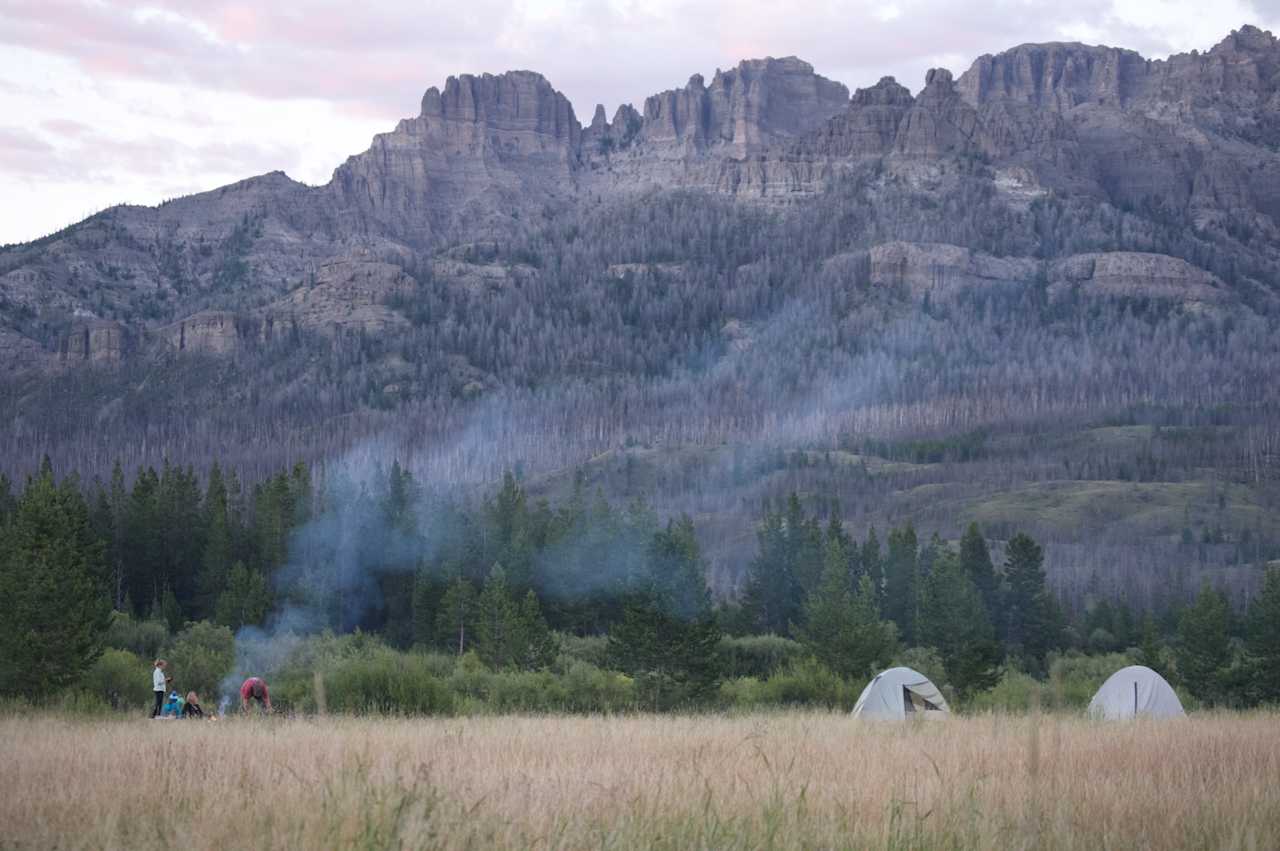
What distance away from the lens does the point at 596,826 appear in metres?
11.6

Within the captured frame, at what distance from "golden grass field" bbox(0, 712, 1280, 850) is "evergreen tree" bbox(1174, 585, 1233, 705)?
37.4 m

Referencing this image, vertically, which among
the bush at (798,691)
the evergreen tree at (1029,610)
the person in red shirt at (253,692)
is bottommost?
the evergreen tree at (1029,610)

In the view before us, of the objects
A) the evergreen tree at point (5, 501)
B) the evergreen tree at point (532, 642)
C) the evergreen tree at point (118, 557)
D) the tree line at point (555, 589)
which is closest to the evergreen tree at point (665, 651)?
the tree line at point (555, 589)

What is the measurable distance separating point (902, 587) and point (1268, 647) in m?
22.1

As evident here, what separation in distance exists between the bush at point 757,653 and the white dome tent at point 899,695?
73.0 feet

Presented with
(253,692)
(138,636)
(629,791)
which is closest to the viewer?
(629,791)

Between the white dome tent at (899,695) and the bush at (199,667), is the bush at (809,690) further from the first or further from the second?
the bush at (199,667)

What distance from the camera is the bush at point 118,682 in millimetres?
36250

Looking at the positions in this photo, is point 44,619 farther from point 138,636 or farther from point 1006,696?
point 1006,696

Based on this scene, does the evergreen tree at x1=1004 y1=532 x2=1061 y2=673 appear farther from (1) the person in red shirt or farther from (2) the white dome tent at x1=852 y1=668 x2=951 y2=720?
(1) the person in red shirt

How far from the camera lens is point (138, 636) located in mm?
51750

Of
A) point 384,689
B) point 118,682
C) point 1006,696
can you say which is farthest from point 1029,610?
point 118,682

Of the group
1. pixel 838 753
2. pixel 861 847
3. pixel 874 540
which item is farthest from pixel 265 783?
pixel 874 540

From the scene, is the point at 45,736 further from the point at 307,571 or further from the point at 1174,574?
the point at 1174,574
